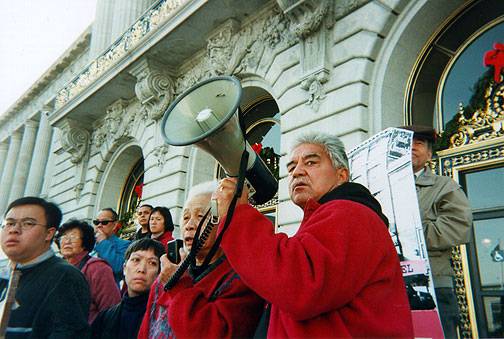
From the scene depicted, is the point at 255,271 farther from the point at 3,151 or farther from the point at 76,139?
the point at 3,151

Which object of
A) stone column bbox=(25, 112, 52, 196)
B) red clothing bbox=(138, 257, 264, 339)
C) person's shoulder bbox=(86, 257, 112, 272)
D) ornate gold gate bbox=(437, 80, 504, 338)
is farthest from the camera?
stone column bbox=(25, 112, 52, 196)

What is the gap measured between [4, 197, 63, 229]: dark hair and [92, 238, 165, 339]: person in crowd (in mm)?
661

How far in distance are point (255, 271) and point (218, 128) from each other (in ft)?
2.29

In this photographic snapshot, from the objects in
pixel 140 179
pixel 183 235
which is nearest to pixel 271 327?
pixel 183 235

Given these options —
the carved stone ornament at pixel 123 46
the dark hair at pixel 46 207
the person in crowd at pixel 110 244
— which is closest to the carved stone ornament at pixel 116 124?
the carved stone ornament at pixel 123 46

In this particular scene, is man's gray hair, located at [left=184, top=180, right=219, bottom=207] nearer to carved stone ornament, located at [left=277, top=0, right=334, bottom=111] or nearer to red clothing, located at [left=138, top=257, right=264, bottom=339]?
red clothing, located at [left=138, top=257, right=264, bottom=339]

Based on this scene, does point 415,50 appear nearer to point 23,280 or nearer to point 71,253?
point 71,253

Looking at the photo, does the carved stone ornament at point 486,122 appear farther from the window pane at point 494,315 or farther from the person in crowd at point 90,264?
the person in crowd at point 90,264

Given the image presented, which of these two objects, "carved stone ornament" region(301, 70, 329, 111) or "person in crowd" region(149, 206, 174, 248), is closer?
"person in crowd" region(149, 206, 174, 248)

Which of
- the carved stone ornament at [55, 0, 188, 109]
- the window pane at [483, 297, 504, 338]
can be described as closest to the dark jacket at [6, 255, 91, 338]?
the window pane at [483, 297, 504, 338]

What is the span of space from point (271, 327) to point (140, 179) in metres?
11.7

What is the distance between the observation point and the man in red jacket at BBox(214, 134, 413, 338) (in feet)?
4.54

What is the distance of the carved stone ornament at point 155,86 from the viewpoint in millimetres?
10039

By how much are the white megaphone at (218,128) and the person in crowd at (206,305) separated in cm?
33
